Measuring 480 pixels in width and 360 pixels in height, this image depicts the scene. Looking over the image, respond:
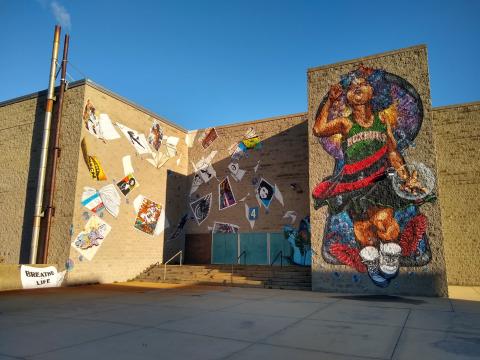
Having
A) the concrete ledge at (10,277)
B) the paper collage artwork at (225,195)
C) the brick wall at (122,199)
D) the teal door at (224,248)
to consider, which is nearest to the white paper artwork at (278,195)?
the paper collage artwork at (225,195)

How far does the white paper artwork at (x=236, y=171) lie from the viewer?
20.9 meters

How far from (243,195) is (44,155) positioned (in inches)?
395

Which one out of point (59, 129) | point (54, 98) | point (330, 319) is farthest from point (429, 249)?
point (54, 98)

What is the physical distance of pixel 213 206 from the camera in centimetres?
2136

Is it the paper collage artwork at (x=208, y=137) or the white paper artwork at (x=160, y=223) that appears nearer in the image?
the white paper artwork at (x=160, y=223)

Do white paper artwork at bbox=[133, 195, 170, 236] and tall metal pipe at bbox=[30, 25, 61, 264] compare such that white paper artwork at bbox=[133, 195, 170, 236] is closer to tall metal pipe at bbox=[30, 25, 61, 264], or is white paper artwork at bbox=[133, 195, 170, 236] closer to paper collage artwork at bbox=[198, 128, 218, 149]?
tall metal pipe at bbox=[30, 25, 61, 264]

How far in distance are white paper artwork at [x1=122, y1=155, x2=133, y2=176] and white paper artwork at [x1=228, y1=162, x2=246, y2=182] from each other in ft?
18.5

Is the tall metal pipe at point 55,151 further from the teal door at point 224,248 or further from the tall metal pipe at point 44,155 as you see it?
the teal door at point 224,248

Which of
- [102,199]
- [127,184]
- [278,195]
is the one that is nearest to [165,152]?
[127,184]

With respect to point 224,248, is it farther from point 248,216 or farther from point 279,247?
point 279,247

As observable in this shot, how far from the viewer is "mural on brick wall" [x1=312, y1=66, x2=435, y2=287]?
44.6 feet

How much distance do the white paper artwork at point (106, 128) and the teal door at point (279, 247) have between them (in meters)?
9.42

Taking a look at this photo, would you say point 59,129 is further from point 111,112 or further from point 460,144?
point 460,144

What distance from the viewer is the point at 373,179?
47.0 ft
